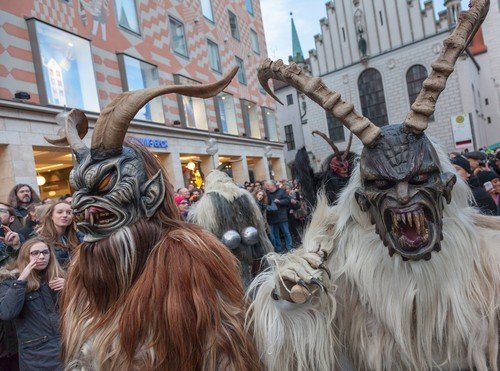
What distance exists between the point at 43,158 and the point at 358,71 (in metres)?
27.1

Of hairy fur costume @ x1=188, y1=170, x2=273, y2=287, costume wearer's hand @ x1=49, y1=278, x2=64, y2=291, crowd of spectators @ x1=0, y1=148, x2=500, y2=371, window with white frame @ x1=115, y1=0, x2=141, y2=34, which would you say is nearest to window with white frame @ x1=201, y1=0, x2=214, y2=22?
window with white frame @ x1=115, y1=0, x2=141, y2=34

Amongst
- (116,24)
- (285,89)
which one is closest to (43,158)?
(116,24)

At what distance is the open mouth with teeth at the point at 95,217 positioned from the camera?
66.9 inches

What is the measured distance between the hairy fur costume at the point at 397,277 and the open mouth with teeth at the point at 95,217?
2.14 ft

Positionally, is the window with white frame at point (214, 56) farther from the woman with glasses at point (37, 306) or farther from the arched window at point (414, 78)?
the arched window at point (414, 78)

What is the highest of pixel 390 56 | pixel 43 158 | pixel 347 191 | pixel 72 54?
pixel 390 56

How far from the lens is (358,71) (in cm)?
3319

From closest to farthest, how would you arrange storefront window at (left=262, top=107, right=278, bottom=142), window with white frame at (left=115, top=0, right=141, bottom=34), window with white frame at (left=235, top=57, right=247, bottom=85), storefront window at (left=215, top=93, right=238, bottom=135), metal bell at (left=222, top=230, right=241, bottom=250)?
metal bell at (left=222, top=230, right=241, bottom=250), window with white frame at (left=115, top=0, right=141, bottom=34), storefront window at (left=215, top=93, right=238, bottom=135), window with white frame at (left=235, top=57, right=247, bottom=85), storefront window at (left=262, top=107, right=278, bottom=142)

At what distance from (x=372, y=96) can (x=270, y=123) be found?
12346mm

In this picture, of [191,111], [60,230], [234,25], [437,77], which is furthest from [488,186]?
[234,25]

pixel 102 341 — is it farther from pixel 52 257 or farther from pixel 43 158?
pixel 43 158

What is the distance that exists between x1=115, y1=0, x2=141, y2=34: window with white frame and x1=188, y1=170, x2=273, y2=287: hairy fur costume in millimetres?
11044

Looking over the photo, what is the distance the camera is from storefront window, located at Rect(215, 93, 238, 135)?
725 inches

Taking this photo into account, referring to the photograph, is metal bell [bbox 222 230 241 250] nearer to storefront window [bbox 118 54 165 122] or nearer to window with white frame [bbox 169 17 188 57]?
storefront window [bbox 118 54 165 122]
